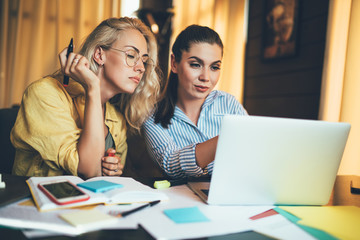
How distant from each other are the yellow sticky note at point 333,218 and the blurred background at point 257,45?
0.97 m

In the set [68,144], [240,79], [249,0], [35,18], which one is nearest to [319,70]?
[240,79]

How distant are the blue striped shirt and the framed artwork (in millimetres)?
1149

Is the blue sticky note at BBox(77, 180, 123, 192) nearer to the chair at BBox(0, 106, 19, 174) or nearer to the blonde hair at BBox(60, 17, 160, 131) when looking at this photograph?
the blonde hair at BBox(60, 17, 160, 131)

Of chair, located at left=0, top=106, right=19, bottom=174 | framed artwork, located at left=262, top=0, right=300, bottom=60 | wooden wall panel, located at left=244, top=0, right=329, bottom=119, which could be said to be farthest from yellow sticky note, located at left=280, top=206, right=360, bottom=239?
framed artwork, located at left=262, top=0, right=300, bottom=60

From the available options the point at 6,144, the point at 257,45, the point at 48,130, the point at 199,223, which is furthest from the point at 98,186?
the point at 257,45

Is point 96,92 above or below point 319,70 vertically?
below

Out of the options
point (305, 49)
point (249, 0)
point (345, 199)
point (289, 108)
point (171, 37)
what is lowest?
point (345, 199)

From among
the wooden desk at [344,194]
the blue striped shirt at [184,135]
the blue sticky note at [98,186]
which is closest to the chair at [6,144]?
the blue striped shirt at [184,135]

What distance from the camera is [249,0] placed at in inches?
115

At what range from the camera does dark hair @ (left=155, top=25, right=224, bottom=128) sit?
1.29m

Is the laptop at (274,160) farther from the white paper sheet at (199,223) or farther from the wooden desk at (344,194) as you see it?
the wooden desk at (344,194)

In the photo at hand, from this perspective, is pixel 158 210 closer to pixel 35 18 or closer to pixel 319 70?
pixel 319 70

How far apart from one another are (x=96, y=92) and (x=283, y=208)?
0.71 m

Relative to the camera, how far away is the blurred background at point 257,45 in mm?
1661
